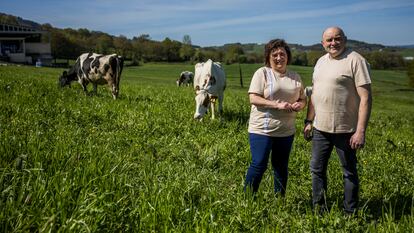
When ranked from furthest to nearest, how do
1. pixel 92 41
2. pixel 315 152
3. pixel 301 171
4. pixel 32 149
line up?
1. pixel 92 41
2. pixel 301 171
3. pixel 315 152
4. pixel 32 149

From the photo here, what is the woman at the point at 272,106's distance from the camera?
532 centimetres

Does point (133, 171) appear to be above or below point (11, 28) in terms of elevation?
below

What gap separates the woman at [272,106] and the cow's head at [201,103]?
5.84 m

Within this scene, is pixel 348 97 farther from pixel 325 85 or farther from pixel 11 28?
pixel 11 28

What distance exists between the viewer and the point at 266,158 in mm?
5332

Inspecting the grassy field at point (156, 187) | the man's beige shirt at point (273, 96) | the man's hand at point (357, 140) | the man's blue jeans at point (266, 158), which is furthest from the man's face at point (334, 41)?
the grassy field at point (156, 187)

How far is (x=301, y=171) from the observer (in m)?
7.20

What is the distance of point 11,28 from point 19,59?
79.4 ft

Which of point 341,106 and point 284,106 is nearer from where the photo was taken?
point 341,106

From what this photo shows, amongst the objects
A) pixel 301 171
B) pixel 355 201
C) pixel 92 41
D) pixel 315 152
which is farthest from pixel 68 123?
pixel 92 41

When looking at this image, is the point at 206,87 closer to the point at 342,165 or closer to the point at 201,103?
the point at 201,103

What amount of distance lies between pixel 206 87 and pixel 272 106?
6924mm

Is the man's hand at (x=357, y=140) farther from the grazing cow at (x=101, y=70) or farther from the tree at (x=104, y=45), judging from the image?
the tree at (x=104, y=45)

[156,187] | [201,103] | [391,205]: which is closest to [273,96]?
[156,187]
